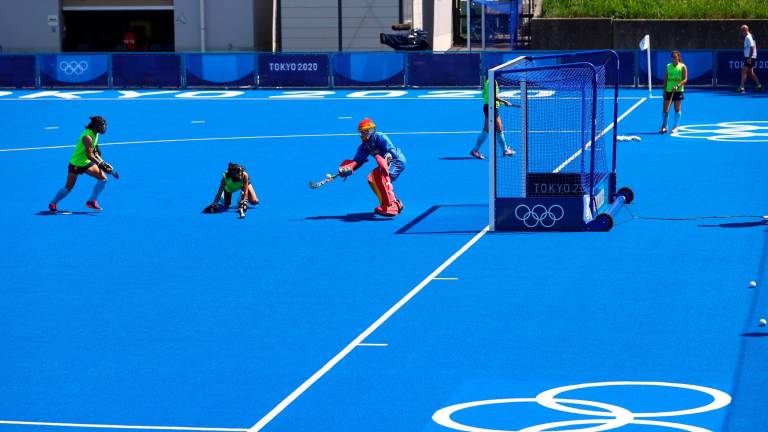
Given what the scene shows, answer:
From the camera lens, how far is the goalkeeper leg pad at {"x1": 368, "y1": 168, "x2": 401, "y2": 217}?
813 inches

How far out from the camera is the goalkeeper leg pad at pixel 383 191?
20642mm

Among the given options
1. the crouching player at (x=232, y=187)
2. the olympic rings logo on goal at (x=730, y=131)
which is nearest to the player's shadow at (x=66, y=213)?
the crouching player at (x=232, y=187)

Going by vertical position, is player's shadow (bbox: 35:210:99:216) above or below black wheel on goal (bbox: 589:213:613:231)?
below

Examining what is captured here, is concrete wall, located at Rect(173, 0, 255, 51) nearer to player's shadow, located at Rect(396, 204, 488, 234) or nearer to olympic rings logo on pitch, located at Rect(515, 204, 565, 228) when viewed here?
player's shadow, located at Rect(396, 204, 488, 234)

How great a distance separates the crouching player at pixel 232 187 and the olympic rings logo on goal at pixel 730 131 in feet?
42.9

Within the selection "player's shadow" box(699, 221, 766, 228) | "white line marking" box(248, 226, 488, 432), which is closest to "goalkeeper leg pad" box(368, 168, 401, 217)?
"white line marking" box(248, 226, 488, 432)

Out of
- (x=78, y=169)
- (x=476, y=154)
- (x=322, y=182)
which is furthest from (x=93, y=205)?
(x=476, y=154)

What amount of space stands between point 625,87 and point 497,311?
30.7 metres

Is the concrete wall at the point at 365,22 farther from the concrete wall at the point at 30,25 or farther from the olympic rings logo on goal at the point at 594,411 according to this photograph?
the olympic rings logo on goal at the point at 594,411

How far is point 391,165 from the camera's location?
21.3 metres

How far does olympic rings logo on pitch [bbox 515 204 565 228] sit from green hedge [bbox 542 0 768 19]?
32.3 meters

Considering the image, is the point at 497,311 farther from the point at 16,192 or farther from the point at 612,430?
the point at 16,192

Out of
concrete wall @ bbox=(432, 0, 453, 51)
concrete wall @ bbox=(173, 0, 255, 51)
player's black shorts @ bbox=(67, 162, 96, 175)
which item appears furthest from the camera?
concrete wall @ bbox=(432, 0, 453, 51)

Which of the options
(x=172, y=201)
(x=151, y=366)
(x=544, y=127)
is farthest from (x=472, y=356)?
(x=544, y=127)
